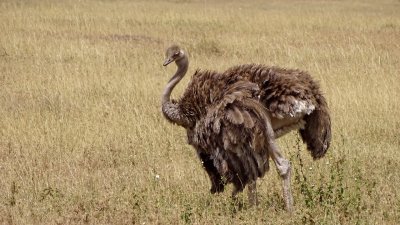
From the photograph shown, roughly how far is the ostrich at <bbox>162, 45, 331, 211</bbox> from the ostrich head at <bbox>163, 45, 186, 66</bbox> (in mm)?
582

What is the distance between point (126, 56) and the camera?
14016 millimetres

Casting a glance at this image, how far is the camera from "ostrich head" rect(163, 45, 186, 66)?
7.13 m

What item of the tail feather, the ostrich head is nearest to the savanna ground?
the tail feather

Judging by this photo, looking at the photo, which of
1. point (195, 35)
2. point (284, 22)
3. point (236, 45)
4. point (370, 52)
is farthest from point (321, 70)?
point (284, 22)

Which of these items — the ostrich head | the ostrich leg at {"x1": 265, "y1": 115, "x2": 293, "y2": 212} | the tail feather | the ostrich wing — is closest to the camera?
the ostrich wing

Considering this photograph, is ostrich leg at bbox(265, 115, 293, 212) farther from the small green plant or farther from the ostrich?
the small green plant

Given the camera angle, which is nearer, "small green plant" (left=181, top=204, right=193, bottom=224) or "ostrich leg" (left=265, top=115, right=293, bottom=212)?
"small green plant" (left=181, top=204, right=193, bottom=224)

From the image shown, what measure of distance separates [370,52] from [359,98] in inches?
176

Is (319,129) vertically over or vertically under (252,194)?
over

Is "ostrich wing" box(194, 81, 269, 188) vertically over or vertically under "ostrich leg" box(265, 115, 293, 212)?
over

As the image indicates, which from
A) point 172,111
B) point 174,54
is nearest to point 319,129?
point 172,111

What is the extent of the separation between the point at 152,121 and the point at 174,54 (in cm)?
239

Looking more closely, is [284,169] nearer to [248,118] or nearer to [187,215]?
[248,118]

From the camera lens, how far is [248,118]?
6.01 metres
